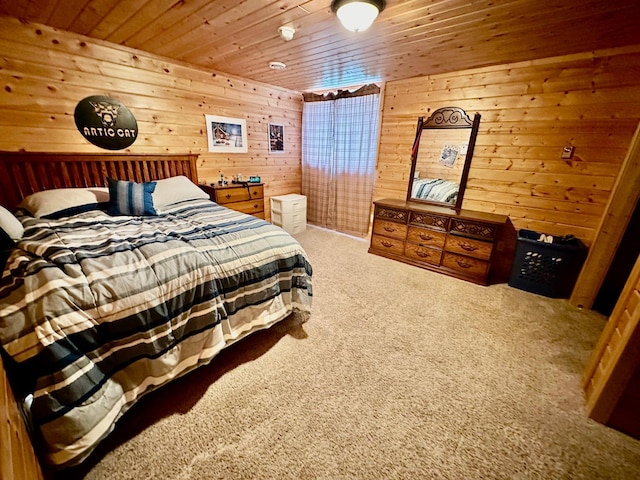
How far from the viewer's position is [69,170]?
2.51 meters

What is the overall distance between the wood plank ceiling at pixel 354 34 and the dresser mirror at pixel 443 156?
0.55 metres

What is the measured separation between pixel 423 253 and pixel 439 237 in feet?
0.89

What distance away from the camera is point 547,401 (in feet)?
4.92

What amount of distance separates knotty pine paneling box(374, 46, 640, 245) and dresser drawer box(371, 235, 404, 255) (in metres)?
0.95

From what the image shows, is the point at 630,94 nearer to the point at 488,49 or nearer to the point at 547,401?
the point at 488,49

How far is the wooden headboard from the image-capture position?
2.23 m

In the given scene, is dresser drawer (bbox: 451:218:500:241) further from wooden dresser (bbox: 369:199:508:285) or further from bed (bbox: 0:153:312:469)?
bed (bbox: 0:153:312:469)

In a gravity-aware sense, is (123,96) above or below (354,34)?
below

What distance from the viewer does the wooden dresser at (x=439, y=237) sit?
275cm

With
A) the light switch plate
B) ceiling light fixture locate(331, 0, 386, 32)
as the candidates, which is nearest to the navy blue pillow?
ceiling light fixture locate(331, 0, 386, 32)

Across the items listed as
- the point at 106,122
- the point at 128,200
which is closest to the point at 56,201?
the point at 128,200

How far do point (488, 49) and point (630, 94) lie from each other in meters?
1.25

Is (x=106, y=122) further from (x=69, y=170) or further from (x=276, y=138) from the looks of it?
(x=276, y=138)

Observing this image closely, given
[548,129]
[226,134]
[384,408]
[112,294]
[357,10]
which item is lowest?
[384,408]
